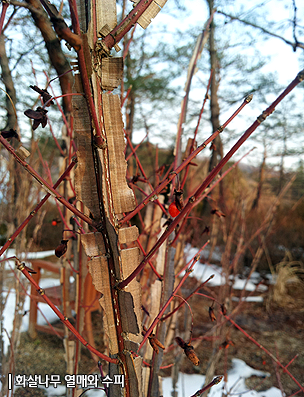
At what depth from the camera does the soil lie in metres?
2.45

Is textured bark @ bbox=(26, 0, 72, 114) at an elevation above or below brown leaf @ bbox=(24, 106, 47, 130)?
above

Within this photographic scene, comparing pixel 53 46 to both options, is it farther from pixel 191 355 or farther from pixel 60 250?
pixel 191 355

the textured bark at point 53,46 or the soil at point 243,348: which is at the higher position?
the textured bark at point 53,46

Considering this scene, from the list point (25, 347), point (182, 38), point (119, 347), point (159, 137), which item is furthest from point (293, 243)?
point (119, 347)

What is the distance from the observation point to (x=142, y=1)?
0.54 metres

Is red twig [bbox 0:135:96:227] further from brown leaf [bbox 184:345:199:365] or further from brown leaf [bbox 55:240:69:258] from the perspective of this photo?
brown leaf [bbox 184:345:199:365]

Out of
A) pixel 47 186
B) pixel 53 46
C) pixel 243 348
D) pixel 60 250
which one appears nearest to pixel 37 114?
pixel 47 186

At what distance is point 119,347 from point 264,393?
2.30m

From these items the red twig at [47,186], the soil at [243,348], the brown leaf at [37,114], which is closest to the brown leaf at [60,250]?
the red twig at [47,186]

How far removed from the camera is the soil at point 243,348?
2.45 metres

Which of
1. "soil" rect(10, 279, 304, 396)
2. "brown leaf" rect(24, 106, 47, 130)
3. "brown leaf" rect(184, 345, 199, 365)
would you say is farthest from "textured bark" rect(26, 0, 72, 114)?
"soil" rect(10, 279, 304, 396)

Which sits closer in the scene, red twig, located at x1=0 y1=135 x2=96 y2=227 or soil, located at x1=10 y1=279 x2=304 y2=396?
red twig, located at x1=0 y1=135 x2=96 y2=227

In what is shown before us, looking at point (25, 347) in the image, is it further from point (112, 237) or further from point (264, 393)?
point (112, 237)

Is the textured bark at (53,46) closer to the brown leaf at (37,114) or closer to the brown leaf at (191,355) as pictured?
the brown leaf at (37,114)
